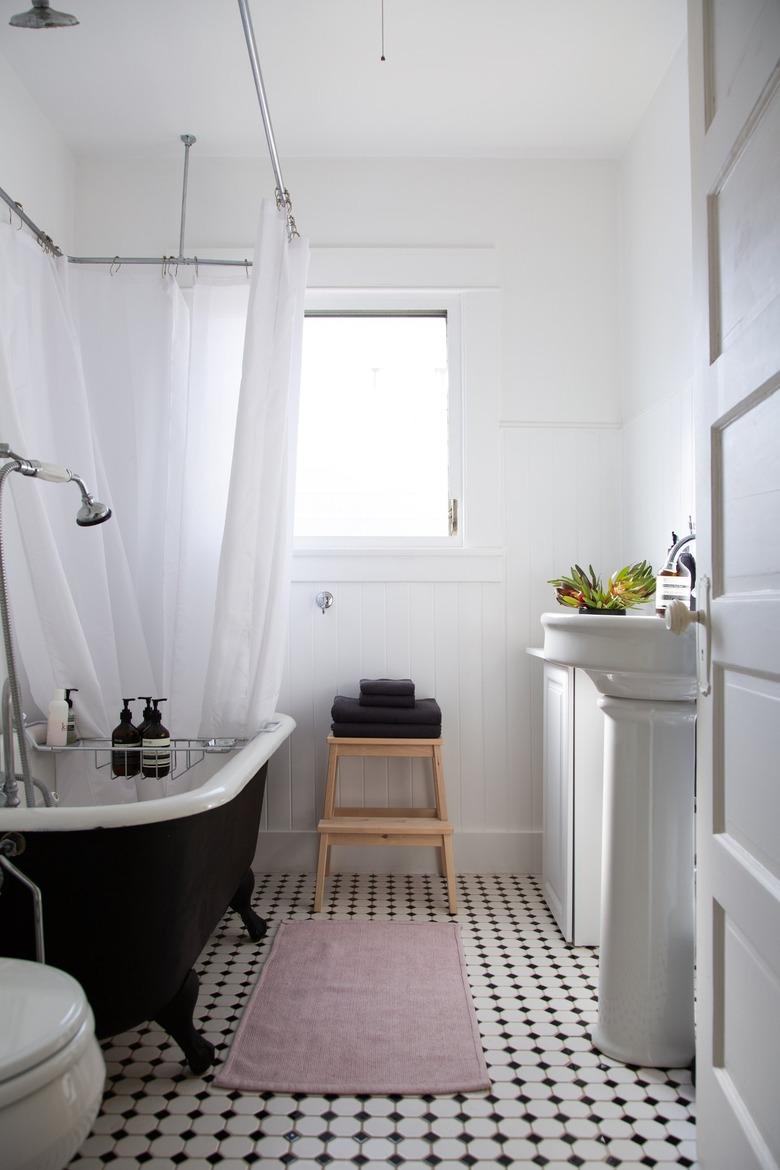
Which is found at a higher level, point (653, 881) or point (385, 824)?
point (653, 881)

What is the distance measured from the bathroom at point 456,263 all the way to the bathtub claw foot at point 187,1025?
1.82ft

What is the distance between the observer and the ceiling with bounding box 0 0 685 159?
2240 millimetres

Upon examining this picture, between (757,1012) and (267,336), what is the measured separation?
208 centimetres

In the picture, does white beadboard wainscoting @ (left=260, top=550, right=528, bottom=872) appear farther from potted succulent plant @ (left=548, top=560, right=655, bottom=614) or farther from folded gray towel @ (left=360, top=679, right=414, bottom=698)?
potted succulent plant @ (left=548, top=560, right=655, bottom=614)

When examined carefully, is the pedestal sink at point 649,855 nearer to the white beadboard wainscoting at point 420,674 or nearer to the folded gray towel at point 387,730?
the folded gray towel at point 387,730

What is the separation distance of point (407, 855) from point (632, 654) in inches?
63.0

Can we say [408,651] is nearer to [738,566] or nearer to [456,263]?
[456,263]

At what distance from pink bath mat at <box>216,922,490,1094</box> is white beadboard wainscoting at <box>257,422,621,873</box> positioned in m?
0.52

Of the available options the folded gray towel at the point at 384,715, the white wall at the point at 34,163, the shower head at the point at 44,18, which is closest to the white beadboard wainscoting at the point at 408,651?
the folded gray towel at the point at 384,715

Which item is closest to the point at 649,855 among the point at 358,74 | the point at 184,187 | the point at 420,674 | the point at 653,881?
the point at 653,881

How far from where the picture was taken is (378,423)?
2967 millimetres

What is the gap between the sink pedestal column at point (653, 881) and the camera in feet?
5.38

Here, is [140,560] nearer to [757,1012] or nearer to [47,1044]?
[47,1044]

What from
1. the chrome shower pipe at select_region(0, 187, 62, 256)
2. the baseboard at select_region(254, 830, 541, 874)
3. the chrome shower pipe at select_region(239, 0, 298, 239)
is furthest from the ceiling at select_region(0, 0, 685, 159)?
the baseboard at select_region(254, 830, 541, 874)
